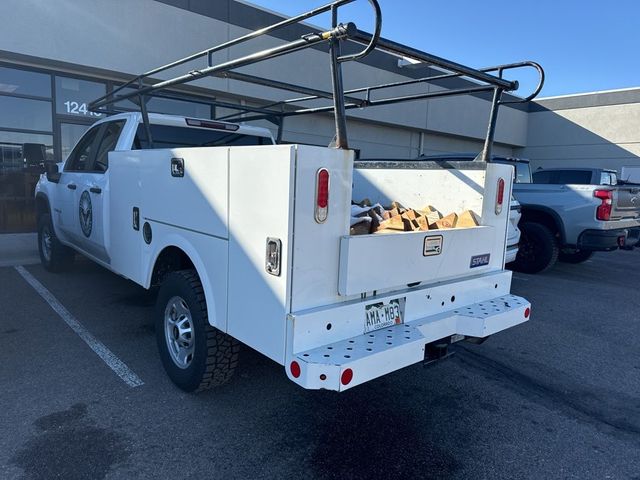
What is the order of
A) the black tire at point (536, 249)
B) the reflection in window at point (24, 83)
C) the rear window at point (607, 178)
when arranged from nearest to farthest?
1. the black tire at point (536, 249)
2. the reflection in window at point (24, 83)
3. the rear window at point (607, 178)

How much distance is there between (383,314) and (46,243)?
585 cm

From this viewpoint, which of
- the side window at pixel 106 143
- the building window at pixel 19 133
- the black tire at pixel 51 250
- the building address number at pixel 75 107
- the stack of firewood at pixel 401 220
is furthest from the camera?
the building address number at pixel 75 107

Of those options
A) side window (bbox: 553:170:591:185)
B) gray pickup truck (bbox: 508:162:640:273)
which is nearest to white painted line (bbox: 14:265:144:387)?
gray pickup truck (bbox: 508:162:640:273)

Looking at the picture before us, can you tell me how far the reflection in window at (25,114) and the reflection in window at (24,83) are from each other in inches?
5.9

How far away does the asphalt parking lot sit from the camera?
266cm

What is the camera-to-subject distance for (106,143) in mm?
5059

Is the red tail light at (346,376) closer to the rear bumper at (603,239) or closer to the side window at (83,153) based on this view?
the side window at (83,153)

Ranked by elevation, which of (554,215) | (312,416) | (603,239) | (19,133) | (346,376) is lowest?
(312,416)

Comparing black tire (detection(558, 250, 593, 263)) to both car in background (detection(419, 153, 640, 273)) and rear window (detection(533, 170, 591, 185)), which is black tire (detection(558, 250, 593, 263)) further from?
rear window (detection(533, 170, 591, 185))

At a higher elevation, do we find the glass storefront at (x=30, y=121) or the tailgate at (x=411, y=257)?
the glass storefront at (x=30, y=121)

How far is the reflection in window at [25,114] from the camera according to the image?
914cm

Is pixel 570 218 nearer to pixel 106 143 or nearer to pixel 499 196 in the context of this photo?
pixel 499 196

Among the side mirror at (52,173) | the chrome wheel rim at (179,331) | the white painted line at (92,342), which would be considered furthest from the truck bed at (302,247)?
the side mirror at (52,173)

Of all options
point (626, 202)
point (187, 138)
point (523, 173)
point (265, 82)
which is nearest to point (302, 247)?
point (265, 82)
